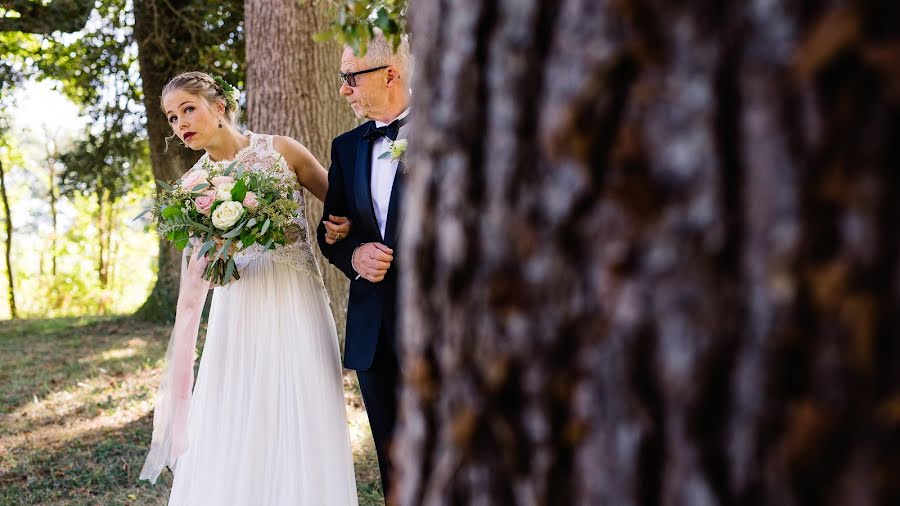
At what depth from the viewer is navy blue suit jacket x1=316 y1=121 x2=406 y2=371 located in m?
3.60

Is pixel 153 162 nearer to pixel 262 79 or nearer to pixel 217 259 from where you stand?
pixel 262 79

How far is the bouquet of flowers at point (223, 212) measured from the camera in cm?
373

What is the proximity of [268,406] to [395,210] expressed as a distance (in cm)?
124

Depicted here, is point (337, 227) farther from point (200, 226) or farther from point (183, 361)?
point (183, 361)

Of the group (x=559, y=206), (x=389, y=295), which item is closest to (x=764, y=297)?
(x=559, y=206)

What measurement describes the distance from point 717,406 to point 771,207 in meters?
0.23

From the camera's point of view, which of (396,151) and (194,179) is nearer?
(396,151)

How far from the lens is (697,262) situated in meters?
0.90

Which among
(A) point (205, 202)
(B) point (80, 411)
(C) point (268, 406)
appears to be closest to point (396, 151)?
(A) point (205, 202)

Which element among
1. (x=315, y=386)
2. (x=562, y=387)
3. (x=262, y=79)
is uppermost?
(x=262, y=79)

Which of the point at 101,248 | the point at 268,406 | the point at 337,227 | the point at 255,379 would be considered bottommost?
the point at 101,248

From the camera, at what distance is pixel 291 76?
21.8 ft

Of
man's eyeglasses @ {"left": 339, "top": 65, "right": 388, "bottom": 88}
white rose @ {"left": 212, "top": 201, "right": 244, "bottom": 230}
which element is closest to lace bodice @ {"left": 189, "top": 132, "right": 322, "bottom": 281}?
white rose @ {"left": 212, "top": 201, "right": 244, "bottom": 230}

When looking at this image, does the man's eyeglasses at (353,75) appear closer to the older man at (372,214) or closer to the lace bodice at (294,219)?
the older man at (372,214)
